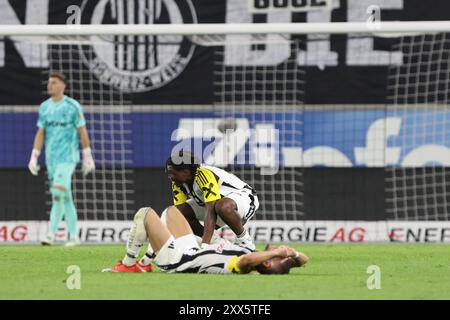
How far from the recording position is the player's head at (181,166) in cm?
1391

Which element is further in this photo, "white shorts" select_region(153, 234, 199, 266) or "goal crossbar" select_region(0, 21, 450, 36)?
"goal crossbar" select_region(0, 21, 450, 36)

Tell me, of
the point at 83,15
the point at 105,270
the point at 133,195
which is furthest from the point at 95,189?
the point at 105,270

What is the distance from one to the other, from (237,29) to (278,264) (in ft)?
18.7

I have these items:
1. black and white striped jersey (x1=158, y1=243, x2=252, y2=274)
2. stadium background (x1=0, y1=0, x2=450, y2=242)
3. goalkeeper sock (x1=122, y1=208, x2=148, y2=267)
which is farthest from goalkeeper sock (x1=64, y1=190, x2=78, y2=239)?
black and white striped jersey (x1=158, y1=243, x2=252, y2=274)

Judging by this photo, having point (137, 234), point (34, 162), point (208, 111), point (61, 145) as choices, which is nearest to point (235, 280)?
point (137, 234)

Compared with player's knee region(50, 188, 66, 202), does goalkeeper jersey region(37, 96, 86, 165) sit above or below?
above

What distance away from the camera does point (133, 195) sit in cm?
2042

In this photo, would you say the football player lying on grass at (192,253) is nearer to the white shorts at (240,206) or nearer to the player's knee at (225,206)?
the player's knee at (225,206)

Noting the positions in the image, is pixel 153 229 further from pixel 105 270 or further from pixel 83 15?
pixel 83 15

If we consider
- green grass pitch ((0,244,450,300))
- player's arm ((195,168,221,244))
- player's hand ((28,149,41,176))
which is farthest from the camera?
player's hand ((28,149,41,176))

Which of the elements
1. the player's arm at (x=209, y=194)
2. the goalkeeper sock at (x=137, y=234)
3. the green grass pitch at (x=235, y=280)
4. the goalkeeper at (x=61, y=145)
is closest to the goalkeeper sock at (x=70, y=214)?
the goalkeeper at (x=61, y=145)

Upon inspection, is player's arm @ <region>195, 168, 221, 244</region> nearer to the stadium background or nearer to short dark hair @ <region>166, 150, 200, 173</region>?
short dark hair @ <region>166, 150, 200, 173</region>

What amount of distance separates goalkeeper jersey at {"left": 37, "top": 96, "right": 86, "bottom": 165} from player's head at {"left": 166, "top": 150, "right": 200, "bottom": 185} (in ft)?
14.8

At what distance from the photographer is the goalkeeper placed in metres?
18.2
